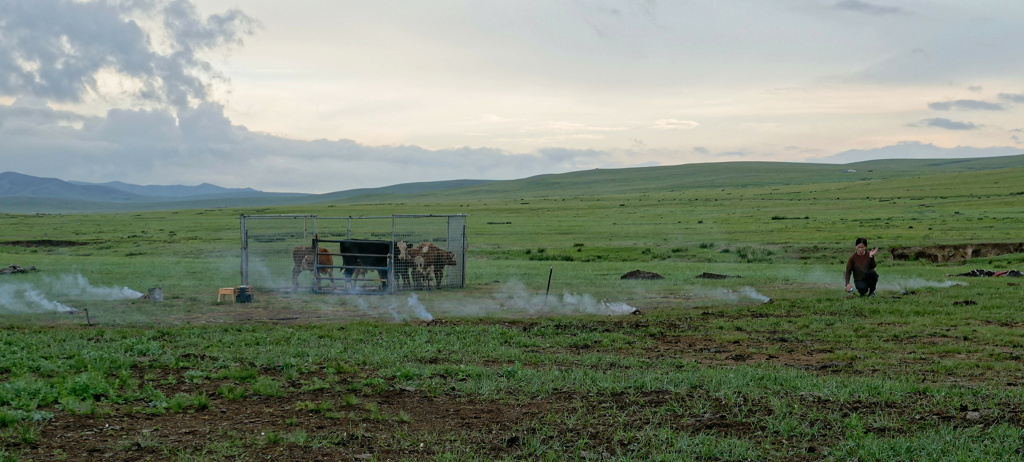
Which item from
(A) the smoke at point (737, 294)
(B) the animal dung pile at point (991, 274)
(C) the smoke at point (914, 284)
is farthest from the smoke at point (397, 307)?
(B) the animal dung pile at point (991, 274)

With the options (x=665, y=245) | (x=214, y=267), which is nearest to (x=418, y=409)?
(x=214, y=267)

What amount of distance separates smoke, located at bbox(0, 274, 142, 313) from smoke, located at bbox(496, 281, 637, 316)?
9.29 m

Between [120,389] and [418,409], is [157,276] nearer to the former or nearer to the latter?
[120,389]

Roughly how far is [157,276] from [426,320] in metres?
13.5

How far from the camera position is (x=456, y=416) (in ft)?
27.5

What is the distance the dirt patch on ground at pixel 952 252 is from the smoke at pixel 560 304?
1876cm

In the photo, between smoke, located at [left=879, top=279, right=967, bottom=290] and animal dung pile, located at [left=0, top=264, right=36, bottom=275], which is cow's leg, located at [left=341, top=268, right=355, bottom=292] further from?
smoke, located at [left=879, top=279, right=967, bottom=290]

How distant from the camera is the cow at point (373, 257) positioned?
21.9 m

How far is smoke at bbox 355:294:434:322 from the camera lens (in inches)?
658

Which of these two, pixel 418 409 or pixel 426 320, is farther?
pixel 426 320

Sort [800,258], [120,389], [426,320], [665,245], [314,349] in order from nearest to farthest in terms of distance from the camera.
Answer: [120,389]
[314,349]
[426,320]
[800,258]
[665,245]

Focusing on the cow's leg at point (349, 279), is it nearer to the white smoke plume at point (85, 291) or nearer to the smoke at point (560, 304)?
the smoke at point (560, 304)

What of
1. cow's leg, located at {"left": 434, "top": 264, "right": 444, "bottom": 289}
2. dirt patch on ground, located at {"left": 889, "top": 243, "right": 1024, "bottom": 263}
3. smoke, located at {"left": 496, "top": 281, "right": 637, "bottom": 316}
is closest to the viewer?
smoke, located at {"left": 496, "top": 281, "right": 637, "bottom": 316}

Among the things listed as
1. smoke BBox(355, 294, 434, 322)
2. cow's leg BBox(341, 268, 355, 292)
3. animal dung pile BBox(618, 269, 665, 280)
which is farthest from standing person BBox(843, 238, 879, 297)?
cow's leg BBox(341, 268, 355, 292)
